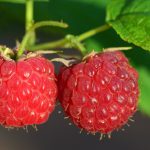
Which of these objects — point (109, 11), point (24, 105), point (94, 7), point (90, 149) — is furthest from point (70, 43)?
point (90, 149)

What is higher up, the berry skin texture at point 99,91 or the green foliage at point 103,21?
the green foliage at point 103,21

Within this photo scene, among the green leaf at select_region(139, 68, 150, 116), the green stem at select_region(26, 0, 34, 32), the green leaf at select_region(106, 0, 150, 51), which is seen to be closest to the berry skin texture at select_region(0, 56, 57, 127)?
the green stem at select_region(26, 0, 34, 32)

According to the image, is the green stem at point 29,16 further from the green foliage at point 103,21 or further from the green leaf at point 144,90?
the green leaf at point 144,90

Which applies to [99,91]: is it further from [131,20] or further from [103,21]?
[103,21]

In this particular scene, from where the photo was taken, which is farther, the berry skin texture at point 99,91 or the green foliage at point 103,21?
the green foliage at point 103,21

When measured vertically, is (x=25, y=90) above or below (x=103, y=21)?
below

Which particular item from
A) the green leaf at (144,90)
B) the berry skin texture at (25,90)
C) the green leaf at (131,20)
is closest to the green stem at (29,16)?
the berry skin texture at (25,90)

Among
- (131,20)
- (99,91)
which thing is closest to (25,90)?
(99,91)
